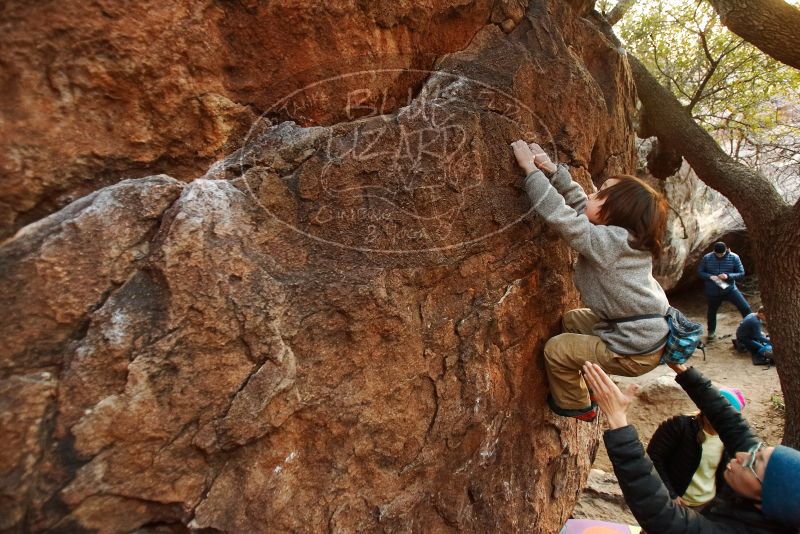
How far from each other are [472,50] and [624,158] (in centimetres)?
191

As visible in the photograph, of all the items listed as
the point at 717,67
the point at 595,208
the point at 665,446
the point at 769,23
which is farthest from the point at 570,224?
the point at 717,67

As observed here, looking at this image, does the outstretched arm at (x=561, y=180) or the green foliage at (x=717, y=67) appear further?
the green foliage at (x=717, y=67)

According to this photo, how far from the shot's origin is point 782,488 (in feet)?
5.10

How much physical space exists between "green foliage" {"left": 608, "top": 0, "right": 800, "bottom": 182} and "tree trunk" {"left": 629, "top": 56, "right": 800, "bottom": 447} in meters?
0.62

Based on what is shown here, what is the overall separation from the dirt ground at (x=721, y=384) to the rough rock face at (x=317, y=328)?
3.54 metres

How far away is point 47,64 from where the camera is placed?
1.64 metres

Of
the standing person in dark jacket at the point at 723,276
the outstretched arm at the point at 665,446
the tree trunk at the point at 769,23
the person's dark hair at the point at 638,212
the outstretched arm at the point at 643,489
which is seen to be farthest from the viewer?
the standing person in dark jacket at the point at 723,276

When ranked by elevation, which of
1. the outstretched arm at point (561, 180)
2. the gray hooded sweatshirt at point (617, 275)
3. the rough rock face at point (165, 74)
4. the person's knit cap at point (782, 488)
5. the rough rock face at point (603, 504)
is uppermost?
the rough rock face at point (165, 74)

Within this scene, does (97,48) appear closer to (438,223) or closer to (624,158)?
(438,223)

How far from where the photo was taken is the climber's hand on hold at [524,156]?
2.40 meters

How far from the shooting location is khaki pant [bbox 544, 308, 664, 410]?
229 centimetres

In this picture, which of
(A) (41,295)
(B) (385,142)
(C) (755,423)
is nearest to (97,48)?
Result: (A) (41,295)

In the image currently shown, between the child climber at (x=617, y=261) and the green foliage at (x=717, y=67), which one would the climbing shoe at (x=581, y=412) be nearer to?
the child climber at (x=617, y=261)

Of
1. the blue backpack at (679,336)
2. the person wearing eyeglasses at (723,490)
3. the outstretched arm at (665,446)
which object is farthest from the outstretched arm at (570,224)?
the outstretched arm at (665,446)
